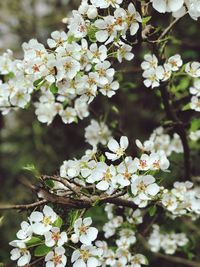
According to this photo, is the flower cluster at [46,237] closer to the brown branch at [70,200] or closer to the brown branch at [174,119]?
the brown branch at [70,200]

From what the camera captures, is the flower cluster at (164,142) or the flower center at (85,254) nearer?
the flower center at (85,254)

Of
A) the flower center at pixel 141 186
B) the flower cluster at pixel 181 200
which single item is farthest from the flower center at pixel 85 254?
the flower cluster at pixel 181 200

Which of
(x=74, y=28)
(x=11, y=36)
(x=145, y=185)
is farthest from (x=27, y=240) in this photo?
(x=11, y=36)

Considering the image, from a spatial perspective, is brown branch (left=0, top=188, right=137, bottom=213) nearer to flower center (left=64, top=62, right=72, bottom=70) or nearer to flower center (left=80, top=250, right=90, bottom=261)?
flower center (left=80, top=250, right=90, bottom=261)

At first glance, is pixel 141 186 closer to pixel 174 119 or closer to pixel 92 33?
pixel 92 33

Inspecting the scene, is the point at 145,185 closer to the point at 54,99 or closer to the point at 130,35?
the point at 130,35

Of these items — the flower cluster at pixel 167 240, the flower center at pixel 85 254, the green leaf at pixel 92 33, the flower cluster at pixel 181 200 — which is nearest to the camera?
the flower center at pixel 85 254

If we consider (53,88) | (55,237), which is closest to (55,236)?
(55,237)

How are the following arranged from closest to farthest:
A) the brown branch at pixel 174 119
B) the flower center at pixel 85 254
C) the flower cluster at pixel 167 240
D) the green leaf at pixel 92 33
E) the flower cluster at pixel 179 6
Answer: the flower cluster at pixel 179 6, the flower center at pixel 85 254, the green leaf at pixel 92 33, the brown branch at pixel 174 119, the flower cluster at pixel 167 240
